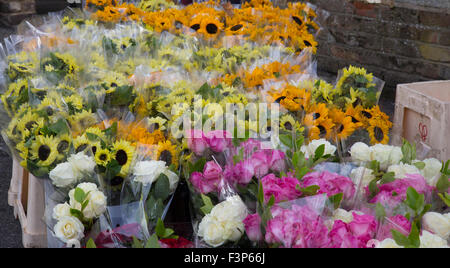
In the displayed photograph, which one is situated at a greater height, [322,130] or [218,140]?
[218,140]

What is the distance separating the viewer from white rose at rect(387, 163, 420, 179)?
1.68 meters

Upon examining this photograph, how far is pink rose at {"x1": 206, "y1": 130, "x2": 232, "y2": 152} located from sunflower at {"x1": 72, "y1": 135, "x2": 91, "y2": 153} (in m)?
0.40

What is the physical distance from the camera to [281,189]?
4.66ft

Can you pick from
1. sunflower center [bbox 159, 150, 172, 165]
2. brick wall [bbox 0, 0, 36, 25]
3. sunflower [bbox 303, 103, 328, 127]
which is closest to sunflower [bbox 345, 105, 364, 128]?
sunflower [bbox 303, 103, 328, 127]

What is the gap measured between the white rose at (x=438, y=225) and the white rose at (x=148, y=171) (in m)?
0.77

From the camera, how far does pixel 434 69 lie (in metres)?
5.33

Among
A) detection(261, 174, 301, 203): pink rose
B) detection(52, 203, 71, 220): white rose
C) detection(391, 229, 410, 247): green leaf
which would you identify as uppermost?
detection(261, 174, 301, 203): pink rose

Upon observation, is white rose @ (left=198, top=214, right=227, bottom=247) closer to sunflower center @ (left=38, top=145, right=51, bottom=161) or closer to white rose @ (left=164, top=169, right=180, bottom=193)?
white rose @ (left=164, top=169, right=180, bottom=193)

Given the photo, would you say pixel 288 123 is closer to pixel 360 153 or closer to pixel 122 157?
pixel 360 153

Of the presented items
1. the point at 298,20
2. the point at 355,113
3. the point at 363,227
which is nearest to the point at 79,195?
the point at 363,227

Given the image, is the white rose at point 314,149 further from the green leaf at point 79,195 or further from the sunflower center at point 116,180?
the green leaf at point 79,195

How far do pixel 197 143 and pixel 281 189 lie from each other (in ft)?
1.54
